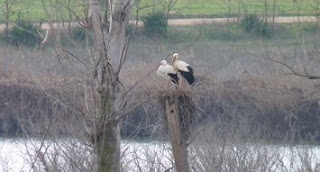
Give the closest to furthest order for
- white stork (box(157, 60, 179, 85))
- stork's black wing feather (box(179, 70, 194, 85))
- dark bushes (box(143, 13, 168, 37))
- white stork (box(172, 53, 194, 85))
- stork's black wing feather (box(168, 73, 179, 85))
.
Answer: stork's black wing feather (box(168, 73, 179, 85)), white stork (box(157, 60, 179, 85)), stork's black wing feather (box(179, 70, 194, 85)), white stork (box(172, 53, 194, 85)), dark bushes (box(143, 13, 168, 37))

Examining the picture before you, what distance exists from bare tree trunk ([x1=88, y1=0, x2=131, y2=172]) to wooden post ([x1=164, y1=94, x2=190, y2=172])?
96 centimetres

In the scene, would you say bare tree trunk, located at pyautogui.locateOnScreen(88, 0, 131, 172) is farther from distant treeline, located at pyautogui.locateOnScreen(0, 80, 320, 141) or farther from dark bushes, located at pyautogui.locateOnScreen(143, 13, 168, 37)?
dark bushes, located at pyautogui.locateOnScreen(143, 13, 168, 37)

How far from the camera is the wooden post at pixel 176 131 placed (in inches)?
409

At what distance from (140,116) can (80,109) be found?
15.2 meters

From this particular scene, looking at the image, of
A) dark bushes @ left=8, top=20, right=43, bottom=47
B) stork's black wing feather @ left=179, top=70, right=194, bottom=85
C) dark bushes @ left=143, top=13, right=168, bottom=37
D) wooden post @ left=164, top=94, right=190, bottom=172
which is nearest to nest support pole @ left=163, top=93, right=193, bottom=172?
wooden post @ left=164, top=94, right=190, bottom=172

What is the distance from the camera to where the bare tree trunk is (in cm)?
909

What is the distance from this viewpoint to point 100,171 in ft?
31.5

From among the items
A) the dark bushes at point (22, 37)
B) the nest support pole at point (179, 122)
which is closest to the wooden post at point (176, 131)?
the nest support pole at point (179, 122)

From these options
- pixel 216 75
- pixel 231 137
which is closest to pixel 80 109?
pixel 231 137

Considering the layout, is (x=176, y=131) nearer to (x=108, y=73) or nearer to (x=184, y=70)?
(x=108, y=73)

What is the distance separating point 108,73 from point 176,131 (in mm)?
1608

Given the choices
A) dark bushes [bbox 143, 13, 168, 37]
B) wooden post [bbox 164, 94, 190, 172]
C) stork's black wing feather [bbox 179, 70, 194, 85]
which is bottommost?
dark bushes [bbox 143, 13, 168, 37]

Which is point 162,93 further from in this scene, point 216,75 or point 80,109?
point 216,75

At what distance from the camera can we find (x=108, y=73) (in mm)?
9195
